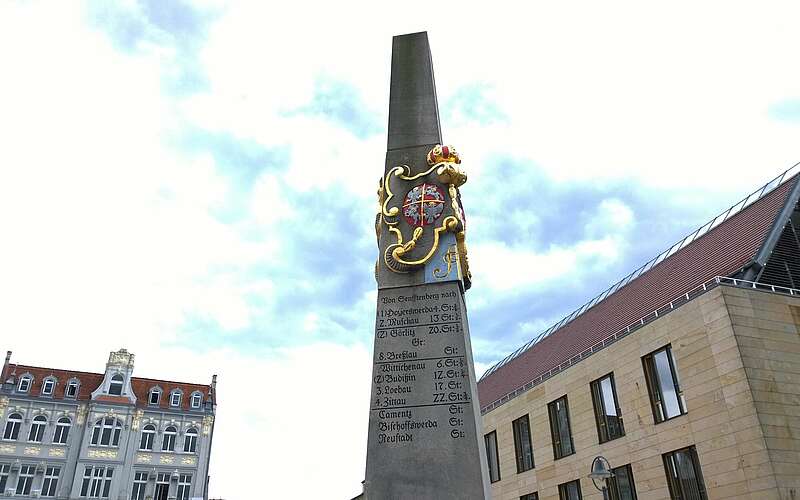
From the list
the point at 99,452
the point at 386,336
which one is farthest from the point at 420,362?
the point at 99,452

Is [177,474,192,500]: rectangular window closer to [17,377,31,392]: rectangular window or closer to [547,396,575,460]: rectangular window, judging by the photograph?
[17,377,31,392]: rectangular window

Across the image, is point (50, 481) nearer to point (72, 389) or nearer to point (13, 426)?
point (13, 426)

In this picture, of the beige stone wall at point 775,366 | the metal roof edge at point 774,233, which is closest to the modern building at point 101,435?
the beige stone wall at point 775,366

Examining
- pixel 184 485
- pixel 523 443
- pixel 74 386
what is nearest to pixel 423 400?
pixel 523 443

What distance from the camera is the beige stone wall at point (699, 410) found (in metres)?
22.4

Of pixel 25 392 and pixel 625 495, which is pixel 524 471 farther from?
pixel 25 392

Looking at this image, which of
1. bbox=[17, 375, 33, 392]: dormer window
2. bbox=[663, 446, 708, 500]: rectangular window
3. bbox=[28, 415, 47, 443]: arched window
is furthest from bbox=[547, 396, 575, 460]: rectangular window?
bbox=[17, 375, 33, 392]: dormer window

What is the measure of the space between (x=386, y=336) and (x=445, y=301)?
1224 millimetres

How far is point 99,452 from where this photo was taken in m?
46.8

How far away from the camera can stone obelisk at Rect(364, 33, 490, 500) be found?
8.55m

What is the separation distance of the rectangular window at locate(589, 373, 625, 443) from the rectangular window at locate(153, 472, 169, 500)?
35821mm

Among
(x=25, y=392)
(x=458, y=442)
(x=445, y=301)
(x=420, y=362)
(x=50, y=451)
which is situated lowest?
(x=458, y=442)

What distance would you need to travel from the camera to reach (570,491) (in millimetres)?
33500

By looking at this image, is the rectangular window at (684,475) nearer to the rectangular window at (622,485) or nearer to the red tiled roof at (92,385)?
the rectangular window at (622,485)
